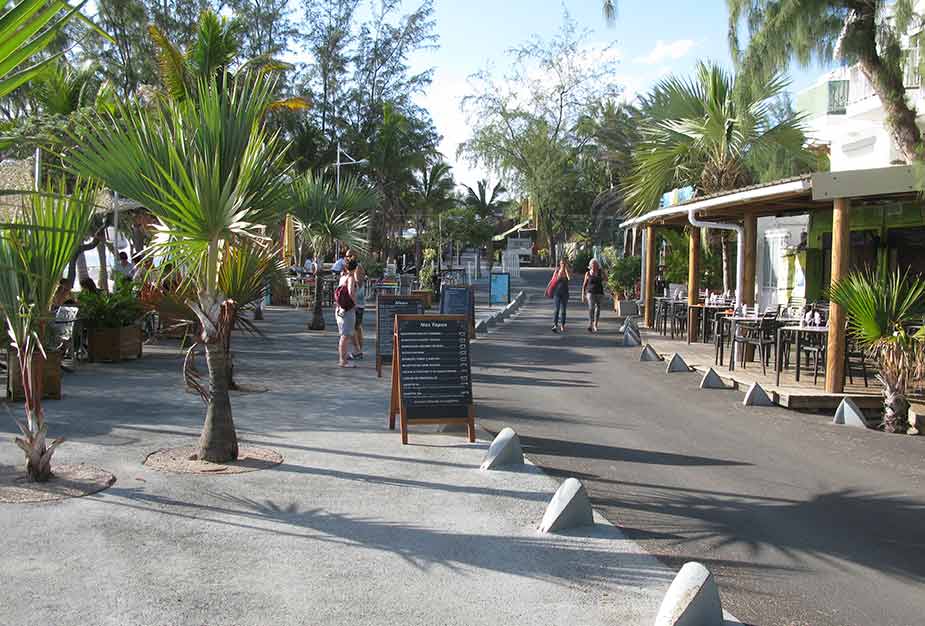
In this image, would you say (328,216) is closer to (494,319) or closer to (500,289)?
(494,319)

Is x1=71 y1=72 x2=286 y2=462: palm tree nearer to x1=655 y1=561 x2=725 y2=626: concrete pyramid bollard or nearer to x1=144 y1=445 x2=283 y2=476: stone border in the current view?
x1=144 y1=445 x2=283 y2=476: stone border

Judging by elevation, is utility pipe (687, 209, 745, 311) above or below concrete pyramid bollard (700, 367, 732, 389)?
above

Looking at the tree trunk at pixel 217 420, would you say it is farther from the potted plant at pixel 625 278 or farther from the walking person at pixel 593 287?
the potted plant at pixel 625 278

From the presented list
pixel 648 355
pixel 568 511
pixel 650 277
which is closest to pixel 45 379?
pixel 568 511

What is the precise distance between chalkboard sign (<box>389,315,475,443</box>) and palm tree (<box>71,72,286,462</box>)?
6.18ft

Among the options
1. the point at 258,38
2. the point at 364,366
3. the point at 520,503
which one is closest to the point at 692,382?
the point at 364,366

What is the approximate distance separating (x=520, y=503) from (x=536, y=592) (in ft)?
5.54

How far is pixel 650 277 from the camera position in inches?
896

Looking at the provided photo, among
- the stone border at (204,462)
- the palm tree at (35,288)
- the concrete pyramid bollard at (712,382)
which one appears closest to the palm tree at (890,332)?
the concrete pyramid bollard at (712,382)

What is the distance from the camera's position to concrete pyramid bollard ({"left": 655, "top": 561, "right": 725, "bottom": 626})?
4.09 m

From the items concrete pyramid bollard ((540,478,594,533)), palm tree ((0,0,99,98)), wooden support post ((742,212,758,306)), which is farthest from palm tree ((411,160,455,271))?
palm tree ((0,0,99,98))

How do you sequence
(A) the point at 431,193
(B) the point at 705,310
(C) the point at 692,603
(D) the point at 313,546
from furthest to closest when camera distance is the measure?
(A) the point at 431,193, (B) the point at 705,310, (D) the point at 313,546, (C) the point at 692,603

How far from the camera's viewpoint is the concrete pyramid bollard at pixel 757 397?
1123 centimetres

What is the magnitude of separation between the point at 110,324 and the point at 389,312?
4.18m
